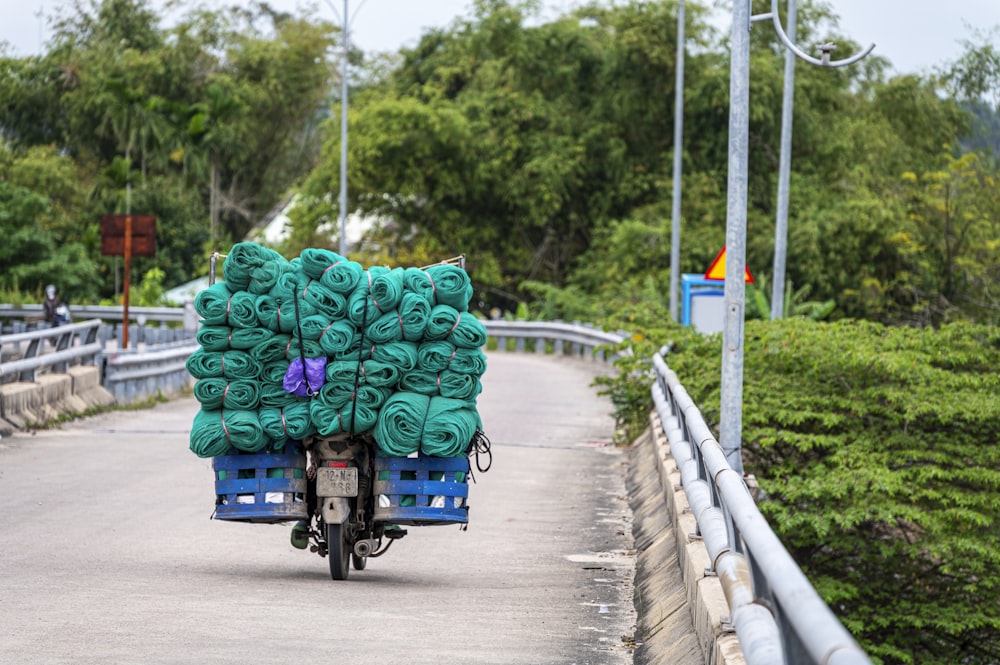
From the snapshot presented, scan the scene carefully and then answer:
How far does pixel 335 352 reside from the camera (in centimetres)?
1009

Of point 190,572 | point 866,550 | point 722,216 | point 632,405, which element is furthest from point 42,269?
point 190,572

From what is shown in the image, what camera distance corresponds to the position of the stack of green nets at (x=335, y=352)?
1009cm

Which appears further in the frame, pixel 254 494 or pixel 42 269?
pixel 42 269

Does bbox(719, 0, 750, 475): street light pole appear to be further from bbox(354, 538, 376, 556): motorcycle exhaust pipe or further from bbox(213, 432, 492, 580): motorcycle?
bbox(354, 538, 376, 556): motorcycle exhaust pipe

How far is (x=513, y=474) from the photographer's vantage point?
17000mm

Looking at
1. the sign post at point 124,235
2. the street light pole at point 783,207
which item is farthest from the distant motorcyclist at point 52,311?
the street light pole at point 783,207

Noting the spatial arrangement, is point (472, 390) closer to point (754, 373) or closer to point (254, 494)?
point (254, 494)

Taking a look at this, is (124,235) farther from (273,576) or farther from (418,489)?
(418,489)

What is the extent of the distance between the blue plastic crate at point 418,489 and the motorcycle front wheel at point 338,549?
264 mm

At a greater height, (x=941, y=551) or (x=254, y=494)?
→ (x=254, y=494)

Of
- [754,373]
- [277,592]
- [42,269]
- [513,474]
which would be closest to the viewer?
[277,592]

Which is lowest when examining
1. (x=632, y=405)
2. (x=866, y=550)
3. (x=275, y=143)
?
(x=866, y=550)

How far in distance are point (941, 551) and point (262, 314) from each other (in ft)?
26.4

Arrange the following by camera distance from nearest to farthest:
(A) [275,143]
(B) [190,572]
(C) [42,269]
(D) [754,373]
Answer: (B) [190,572], (D) [754,373], (C) [42,269], (A) [275,143]
